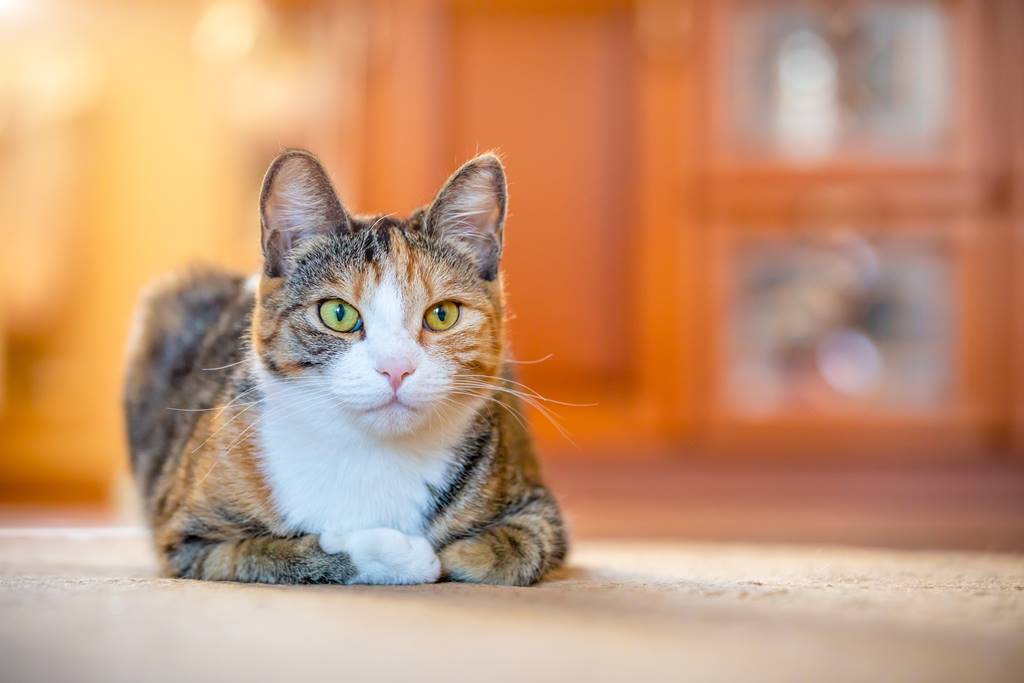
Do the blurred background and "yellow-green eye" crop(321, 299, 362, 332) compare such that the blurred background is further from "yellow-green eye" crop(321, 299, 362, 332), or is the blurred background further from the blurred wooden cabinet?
"yellow-green eye" crop(321, 299, 362, 332)

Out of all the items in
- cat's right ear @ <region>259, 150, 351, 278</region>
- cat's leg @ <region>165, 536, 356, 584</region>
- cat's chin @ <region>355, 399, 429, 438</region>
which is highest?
cat's right ear @ <region>259, 150, 351, 278</region>

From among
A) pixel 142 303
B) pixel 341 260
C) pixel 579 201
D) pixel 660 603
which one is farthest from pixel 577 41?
pixel 660 603

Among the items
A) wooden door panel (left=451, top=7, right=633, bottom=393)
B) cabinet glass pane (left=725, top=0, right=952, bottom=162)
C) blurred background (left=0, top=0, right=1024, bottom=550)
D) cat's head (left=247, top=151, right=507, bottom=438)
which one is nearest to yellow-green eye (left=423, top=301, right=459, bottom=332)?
cat's head (left=247, top=151, right=507, bottom=438)

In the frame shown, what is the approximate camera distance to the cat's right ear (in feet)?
4.16

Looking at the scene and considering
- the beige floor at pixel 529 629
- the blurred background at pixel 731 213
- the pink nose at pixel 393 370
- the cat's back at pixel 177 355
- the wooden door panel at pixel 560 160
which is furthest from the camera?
the wooden door panel at pixel 560 160

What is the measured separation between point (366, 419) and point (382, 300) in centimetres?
14

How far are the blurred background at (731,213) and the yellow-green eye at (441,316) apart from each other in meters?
1.68

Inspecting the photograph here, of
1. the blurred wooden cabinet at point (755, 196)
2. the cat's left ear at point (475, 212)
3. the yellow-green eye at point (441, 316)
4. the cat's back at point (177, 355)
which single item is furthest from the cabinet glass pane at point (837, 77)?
the yellow-green eye at point (441, 316)

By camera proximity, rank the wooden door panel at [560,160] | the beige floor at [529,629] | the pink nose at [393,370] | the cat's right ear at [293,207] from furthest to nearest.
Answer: the wooden door panel at [560,160]
the cat's right ear at [293,207]
the pink nose at [393,370]
the beige floor at [529,629]

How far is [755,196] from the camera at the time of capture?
2973 mm

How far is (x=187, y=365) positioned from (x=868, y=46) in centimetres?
225

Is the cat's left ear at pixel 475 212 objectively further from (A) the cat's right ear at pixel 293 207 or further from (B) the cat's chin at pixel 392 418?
A: (B) the cat's chin at pixel 392 418

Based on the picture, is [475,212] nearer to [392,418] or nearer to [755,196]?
[392,418]

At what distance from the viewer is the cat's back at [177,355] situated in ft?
5.07
